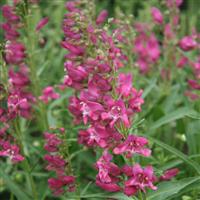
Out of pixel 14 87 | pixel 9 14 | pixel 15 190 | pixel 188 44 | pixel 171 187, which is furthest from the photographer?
pixel 188 44

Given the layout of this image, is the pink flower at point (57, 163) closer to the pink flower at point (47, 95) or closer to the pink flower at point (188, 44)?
the pink flower at point (47, 95)

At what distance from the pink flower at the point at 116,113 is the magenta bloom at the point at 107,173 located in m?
0.28

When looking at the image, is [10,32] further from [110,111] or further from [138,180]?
[138,180]

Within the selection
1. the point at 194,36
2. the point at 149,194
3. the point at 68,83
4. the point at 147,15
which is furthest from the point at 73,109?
the point at 147,15

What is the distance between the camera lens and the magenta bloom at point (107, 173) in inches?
121

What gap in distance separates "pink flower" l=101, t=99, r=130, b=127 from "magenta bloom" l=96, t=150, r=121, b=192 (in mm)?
277

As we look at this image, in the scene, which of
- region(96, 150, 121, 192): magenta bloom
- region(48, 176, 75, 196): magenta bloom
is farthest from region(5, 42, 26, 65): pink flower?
region(96, 150, 121, 192): magenta bloom

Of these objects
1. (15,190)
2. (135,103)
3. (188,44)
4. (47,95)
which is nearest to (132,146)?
(135,103)

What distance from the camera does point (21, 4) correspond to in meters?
4.13

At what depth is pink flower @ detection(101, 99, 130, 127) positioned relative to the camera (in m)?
2.98

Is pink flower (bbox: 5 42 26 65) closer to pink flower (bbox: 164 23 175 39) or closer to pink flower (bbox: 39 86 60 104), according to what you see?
pink flower (bbox: 39 86 60 104)

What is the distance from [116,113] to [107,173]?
0.40 metres

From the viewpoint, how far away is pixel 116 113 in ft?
9.81

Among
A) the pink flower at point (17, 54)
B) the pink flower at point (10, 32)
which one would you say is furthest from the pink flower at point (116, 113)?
the pink flower at point (10, 32)
